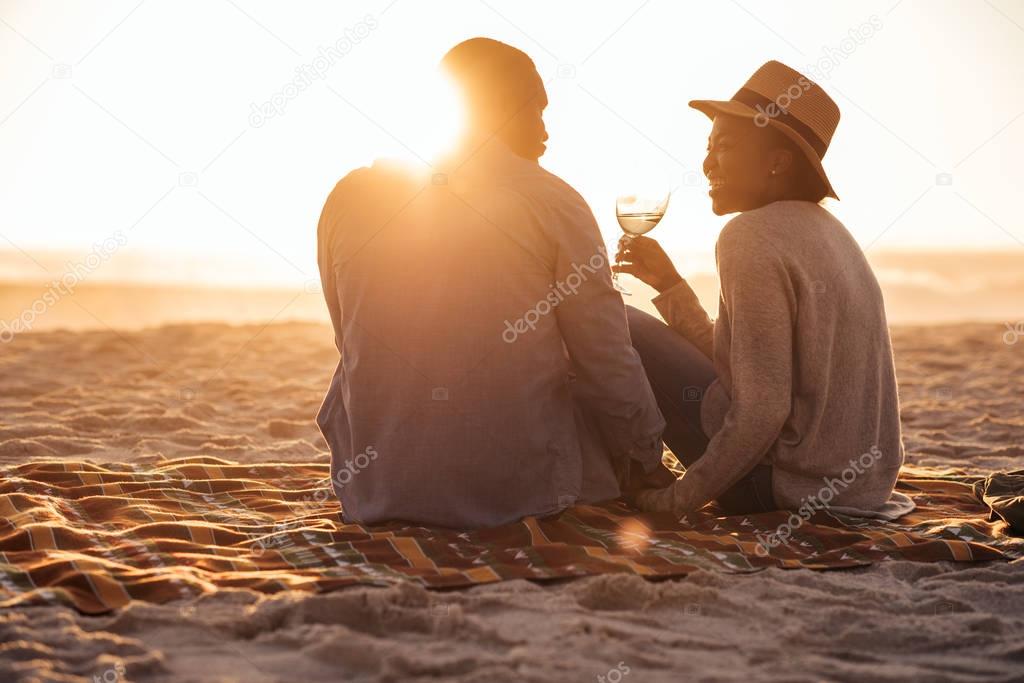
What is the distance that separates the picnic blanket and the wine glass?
76 cm

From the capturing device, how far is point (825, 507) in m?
2.95

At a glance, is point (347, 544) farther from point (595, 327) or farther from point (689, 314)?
point (689, 314)

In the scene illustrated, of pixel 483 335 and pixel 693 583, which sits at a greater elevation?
pixel 483 335

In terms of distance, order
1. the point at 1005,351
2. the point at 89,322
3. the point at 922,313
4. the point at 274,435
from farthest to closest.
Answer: the point at 922,313
the point at 89,322
the point at 1005,351
the point at 274,435

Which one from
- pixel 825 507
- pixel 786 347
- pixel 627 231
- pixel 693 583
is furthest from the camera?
pixel 627 231

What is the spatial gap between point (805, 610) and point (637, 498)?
91cm

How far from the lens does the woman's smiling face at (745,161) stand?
2.86 m

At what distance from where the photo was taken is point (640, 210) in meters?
3.08

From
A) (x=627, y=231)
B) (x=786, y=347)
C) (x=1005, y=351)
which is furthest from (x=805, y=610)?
(x=1005, y=351)

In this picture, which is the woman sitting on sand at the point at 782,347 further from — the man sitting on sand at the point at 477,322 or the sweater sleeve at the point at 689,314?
the man sitting on sand at the point at 477,322

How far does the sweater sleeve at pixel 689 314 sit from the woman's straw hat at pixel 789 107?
520 millimetres

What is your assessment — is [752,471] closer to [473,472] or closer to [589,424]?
[589,424]

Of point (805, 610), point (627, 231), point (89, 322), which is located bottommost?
point (805, 610)

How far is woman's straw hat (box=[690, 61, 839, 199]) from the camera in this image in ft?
9.23
